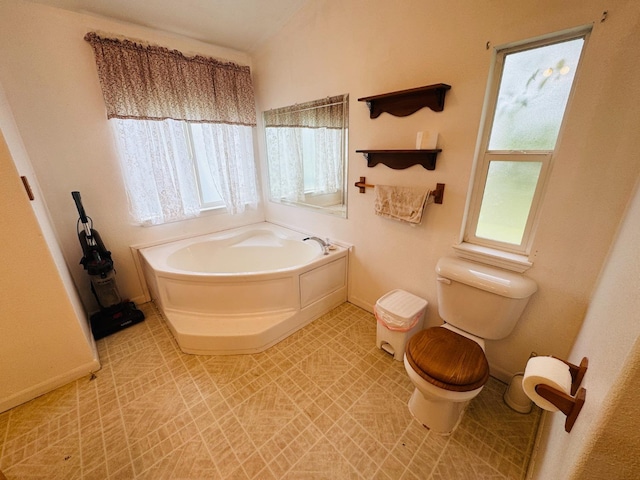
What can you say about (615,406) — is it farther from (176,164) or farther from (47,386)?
(176,164)

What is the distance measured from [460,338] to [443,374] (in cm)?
32

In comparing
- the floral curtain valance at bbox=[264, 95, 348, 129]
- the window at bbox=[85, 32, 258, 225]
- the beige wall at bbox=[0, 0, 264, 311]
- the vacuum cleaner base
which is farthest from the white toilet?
the beige wall at bbox=[0, 0, 264, 311]

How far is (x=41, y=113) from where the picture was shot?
186 centimetres

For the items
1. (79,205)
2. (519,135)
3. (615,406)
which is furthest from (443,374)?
(79,205)

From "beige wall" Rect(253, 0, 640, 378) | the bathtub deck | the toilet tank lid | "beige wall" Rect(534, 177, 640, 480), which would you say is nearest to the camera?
"beige wall" Rect(534, 177, 640, 480)

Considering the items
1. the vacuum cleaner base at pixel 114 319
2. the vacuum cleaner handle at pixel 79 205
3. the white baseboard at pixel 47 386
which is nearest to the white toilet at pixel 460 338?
the white baseboard at pixel 47 386

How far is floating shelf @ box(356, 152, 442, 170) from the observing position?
1.59 m

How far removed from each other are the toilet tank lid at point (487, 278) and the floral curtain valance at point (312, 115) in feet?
4.57

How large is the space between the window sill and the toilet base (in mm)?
770

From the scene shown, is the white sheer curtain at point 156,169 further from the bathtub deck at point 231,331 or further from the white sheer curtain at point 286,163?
the bathtub deck at point 231,331

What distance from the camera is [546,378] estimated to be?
2.29ft

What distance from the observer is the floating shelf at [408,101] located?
1471 millimetres

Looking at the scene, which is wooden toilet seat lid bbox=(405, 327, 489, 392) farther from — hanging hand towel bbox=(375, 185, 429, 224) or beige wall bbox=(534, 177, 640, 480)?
hanging hand towel bbox=(375, 185, 429, 224)

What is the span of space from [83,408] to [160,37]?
2.89 metres
